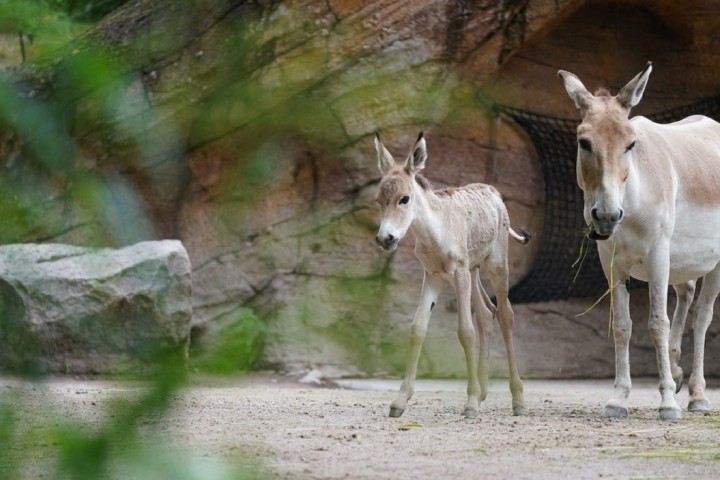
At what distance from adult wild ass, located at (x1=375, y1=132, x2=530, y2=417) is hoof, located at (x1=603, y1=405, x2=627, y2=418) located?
2.02ft

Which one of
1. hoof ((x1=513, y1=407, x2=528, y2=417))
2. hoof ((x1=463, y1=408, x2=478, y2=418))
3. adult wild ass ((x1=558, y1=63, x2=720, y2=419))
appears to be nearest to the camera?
adult wild ass ((x1=558, y1=63, x2=720, y2=419))

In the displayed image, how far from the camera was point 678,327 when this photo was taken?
7.55 metres

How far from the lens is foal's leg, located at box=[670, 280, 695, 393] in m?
7.24

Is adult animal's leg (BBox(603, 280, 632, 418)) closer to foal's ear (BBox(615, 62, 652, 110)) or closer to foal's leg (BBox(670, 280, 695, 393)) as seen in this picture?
foal's leg (BBox(670, 280, 695, 393))

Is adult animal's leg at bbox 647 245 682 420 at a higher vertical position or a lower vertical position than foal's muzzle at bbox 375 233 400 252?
lower

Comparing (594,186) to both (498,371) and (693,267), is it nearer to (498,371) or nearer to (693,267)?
(693,267)

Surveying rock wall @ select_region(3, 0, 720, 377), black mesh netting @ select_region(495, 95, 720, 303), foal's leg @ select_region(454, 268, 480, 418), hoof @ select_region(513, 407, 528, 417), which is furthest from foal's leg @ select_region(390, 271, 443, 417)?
black mesh netting @ select_region(495, 95, 720, 303)

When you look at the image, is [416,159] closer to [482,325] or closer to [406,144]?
[482,325]

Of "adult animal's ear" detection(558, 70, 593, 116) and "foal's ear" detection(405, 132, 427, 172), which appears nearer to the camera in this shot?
"adult animal's ear" detection(558, 70, 593, 116)

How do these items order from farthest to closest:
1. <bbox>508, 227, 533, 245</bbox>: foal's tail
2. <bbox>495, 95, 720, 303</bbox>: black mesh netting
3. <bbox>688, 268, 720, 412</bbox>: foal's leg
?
<bbox>495, 95, 720, 303</bbox>: black mesh netting
<bbox>508, 227, 533, 245</bbox>: foal's tail
<bbox>688, 268, 720, 412</bbox>: foal's leg

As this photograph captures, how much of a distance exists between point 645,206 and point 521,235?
164cm

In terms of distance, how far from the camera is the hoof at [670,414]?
20.3 feet

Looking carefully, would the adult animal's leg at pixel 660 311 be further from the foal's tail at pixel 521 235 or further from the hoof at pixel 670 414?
the foal's tail at pixel 521 235

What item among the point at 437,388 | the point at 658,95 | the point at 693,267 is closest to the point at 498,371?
the point at 437,388
